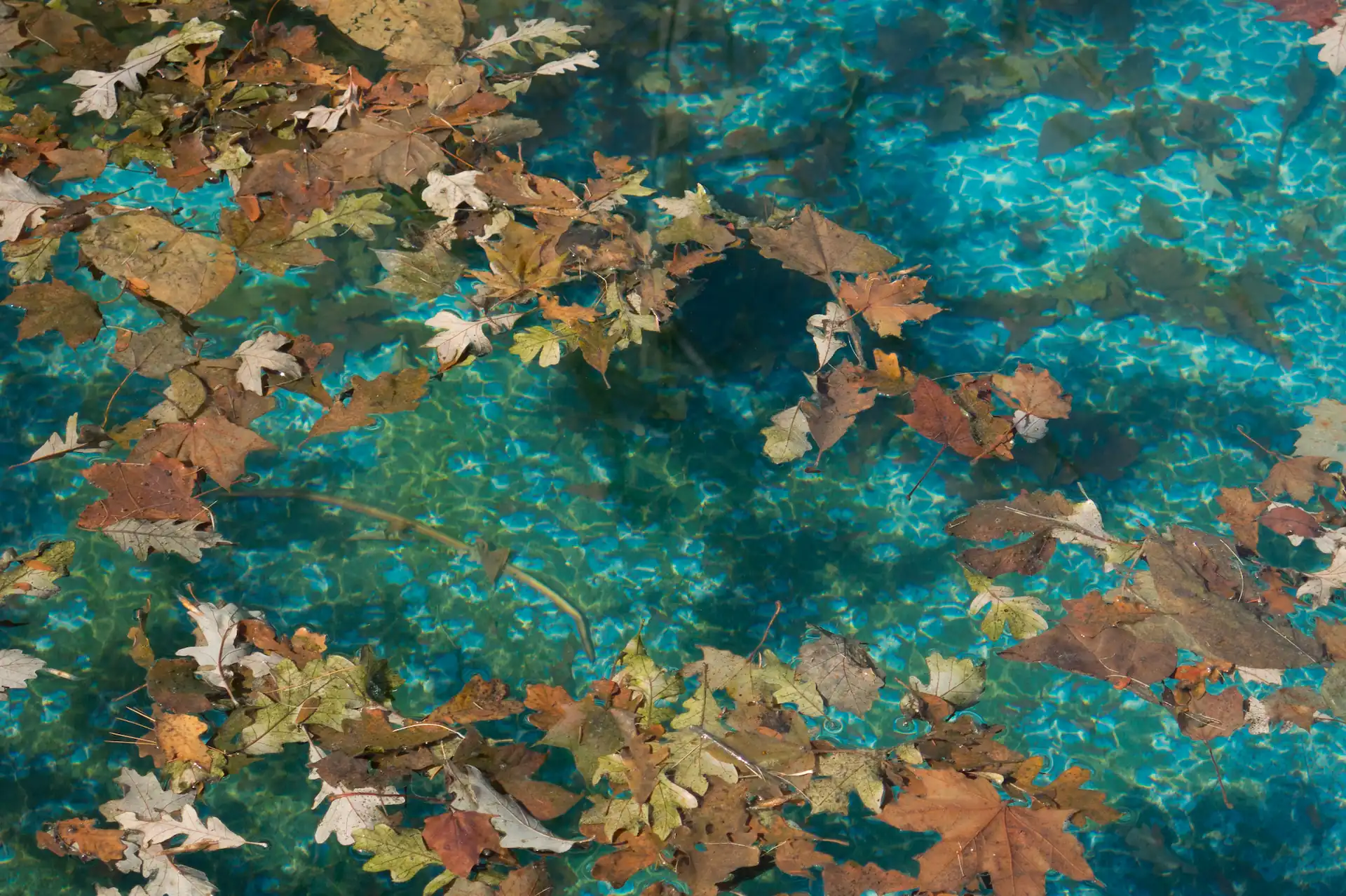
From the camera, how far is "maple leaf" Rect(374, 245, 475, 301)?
2.80 m

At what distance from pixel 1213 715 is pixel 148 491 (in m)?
2.77

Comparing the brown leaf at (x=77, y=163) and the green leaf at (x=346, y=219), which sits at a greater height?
the brown leaf at (x=77, y=163)

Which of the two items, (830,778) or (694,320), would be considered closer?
(830,778)

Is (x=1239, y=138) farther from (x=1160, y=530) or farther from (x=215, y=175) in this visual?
(x=215, y=175)

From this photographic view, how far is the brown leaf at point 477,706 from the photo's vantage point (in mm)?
2266

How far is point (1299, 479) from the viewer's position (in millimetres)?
2834

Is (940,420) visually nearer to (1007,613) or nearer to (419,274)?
(1007,613)

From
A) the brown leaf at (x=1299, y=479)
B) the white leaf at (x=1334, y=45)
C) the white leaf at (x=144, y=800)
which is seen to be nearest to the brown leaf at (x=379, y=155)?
the white leaf at (x=144, y=800)

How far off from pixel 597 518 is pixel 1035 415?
4.20ft

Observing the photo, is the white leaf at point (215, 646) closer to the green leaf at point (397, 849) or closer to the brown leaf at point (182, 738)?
the brown leaf at point (182, 738)

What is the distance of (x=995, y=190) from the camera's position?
3.29 meters

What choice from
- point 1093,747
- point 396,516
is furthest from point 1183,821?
point 396,516

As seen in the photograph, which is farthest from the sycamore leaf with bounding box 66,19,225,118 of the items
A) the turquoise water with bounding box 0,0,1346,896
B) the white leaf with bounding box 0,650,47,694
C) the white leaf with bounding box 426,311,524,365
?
the white leaf with bounding box 0,650,47,694

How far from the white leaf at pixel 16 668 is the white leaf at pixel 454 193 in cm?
159
